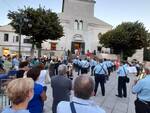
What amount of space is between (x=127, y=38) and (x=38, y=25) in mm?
24268

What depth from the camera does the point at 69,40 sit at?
74812 mm

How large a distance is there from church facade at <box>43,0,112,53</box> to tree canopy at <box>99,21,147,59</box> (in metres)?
6.12

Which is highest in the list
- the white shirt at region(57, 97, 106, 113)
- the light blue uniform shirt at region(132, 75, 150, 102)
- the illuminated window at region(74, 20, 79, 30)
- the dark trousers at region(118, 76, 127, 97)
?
the illuminated window at region(74, 20, 79, 30)

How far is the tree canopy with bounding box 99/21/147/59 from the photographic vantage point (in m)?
67.2

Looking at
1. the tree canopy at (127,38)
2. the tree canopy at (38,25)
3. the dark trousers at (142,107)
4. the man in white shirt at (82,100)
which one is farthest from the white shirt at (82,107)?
the tree canopy at (127,38)

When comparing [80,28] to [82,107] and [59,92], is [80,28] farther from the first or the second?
[82,107]

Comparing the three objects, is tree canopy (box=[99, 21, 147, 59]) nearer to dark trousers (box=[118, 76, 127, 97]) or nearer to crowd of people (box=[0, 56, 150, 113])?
dark trousers (box=[118, 76, 127, 97])

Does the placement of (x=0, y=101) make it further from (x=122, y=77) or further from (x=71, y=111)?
(x=71, y=111)

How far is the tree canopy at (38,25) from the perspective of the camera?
47.1 metres

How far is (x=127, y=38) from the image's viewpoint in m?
66.9

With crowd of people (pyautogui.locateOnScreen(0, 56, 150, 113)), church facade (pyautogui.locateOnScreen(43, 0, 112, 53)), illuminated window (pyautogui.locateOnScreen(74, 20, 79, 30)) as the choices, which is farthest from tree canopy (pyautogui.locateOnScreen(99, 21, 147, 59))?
crowd of people (pyautogui.locateOnScreen(0, 56, 150, 113))

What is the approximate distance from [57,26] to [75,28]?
87.6 feet

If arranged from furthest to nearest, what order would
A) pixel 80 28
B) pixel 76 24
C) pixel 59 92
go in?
pixel 76 24 < pixel 80 28 < pixel 59 92

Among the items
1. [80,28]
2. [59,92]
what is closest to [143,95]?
[59,92]
